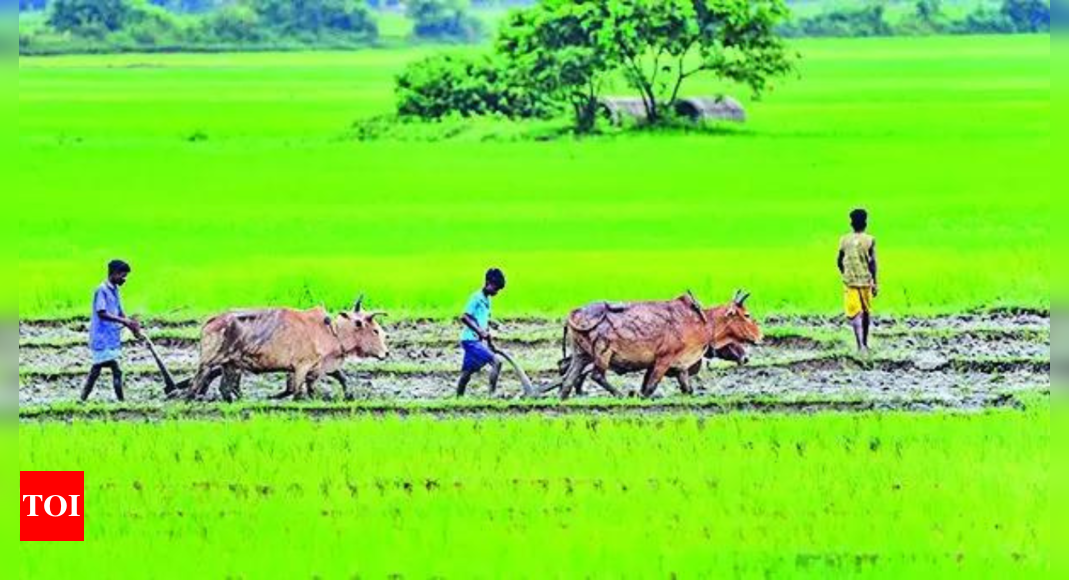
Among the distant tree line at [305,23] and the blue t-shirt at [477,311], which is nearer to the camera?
the blue t-shirt at [477,311]

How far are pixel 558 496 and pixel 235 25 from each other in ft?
254

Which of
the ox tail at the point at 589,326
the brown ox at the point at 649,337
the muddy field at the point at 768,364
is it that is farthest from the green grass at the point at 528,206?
the ox tail at the point at 589,326

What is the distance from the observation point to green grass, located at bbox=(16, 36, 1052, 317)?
1966 centimetres

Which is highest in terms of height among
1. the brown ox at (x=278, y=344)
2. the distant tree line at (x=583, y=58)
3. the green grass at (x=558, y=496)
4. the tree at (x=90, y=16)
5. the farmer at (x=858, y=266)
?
the tree at (x=90, y=16)

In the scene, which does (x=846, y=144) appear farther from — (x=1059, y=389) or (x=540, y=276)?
(x=1059, y=389)

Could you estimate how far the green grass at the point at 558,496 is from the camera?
31.0ft

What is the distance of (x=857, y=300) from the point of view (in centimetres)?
1493

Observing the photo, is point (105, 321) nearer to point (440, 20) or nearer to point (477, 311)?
point (477, 311)

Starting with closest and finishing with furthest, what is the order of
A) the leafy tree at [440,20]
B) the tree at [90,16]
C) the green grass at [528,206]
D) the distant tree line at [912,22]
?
the green grass at [528,206]
the tree at [90,16]
the distant tree line at [912,22]
the leafy tree at [440,20]

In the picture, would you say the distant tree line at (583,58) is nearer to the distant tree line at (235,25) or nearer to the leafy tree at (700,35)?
the leafy tree at (700,35)

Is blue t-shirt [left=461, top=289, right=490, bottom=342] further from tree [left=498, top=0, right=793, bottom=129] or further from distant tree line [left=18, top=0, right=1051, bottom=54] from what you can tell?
distant tree line [left=18, top=0, right=1051, bottom=54]

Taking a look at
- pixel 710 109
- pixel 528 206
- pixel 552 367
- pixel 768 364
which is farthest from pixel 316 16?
pixel 768 364

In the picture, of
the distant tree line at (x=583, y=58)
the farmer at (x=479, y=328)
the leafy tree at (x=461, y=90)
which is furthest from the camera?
the leafy tree at (x=461, y=90)

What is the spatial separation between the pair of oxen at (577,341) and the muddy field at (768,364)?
55 cm
